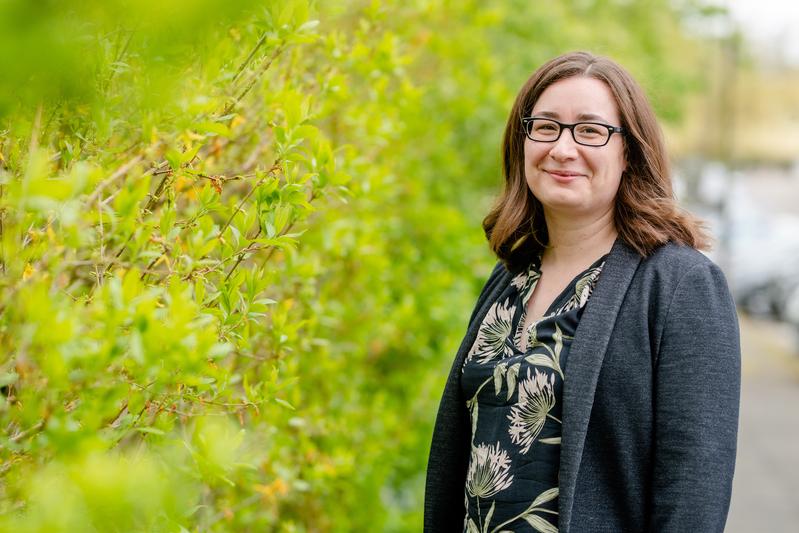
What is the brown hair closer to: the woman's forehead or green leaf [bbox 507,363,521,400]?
the woman's forehead

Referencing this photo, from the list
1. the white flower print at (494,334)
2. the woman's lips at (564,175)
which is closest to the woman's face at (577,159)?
the woman's lips at (564,175)

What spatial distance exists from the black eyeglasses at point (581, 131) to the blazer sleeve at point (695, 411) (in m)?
0.46

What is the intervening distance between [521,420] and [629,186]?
0.69 m

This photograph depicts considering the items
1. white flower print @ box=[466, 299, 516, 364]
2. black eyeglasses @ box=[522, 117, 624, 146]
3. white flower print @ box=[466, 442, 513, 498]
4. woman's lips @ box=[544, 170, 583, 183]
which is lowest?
white flower print @ box=[466, 442, 513, 498]

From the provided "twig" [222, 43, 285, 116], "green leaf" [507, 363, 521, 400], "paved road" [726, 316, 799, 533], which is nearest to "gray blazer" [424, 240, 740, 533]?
"green leaf" [507, 363, 521, 400]

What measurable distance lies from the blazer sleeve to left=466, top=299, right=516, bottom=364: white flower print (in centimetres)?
44

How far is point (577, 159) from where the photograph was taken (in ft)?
7.47

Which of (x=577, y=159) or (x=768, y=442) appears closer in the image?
(x=577, y=159)

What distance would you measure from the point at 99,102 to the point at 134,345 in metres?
0.44

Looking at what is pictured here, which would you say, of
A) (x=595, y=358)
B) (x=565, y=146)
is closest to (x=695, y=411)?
(x=595, y=358)

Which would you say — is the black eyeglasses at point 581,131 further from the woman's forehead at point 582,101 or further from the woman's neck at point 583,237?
the woman's neck at point 583,237

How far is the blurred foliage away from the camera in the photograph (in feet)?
3.78

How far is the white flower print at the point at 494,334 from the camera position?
236 centimetres

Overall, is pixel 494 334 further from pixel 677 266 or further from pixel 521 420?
pixel 677 266
